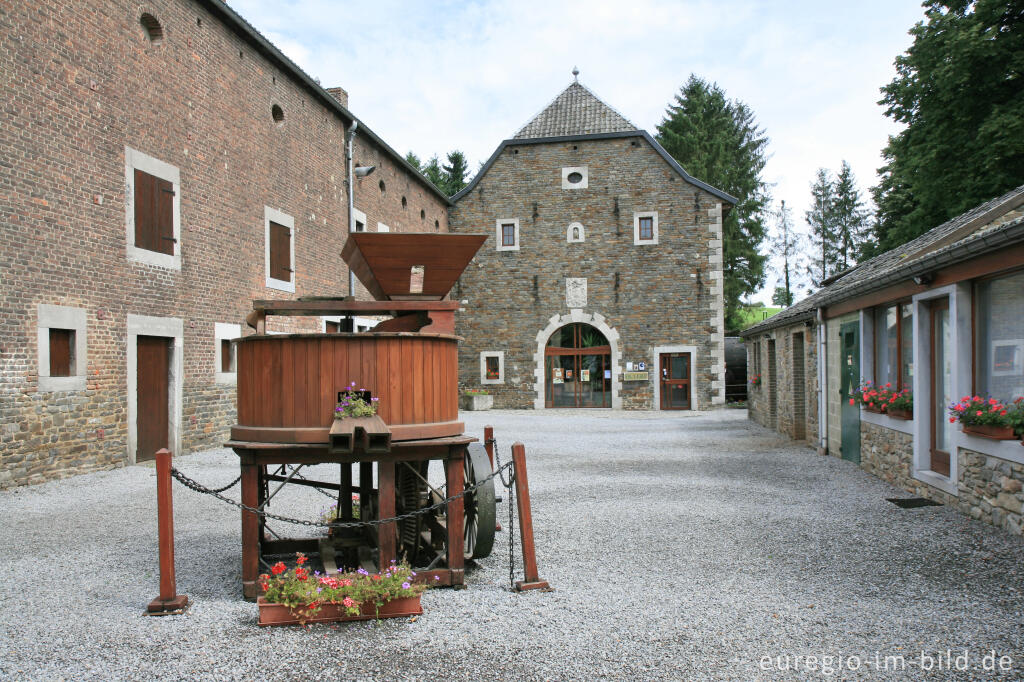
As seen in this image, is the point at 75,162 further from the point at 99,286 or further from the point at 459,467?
the point at 459,467

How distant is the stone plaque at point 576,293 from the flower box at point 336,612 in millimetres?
20127

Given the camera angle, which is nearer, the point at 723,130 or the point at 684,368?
the point at 684,368

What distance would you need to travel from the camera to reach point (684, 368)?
2380cm

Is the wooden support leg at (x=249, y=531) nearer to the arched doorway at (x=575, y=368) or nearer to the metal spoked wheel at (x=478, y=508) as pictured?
the metal spoked wheel at (x=478, y=508)

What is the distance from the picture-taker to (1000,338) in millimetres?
6598

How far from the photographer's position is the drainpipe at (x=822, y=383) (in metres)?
12.0

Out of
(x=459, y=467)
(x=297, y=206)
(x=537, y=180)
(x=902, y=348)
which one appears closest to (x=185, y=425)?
(x=297, y=206)

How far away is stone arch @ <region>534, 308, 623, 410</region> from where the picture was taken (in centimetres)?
2397

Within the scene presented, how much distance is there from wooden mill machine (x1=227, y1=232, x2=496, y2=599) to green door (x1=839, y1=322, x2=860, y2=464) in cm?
699

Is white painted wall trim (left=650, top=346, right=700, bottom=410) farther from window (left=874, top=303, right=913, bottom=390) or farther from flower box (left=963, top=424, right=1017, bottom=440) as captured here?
flower box (left=963, top=424, right=1017, bottom=440)

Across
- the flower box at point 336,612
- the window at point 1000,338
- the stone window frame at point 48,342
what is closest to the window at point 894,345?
the window at point 1000,338

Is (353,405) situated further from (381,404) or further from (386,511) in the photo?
(386,511)

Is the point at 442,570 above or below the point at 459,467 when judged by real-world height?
below

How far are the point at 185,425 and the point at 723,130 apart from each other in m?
33.4
